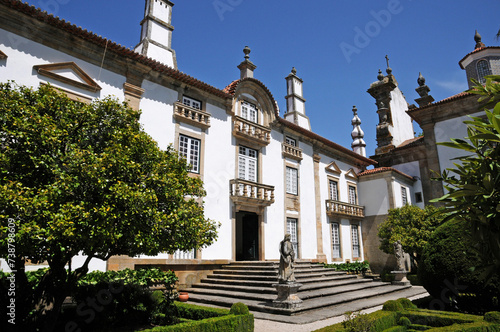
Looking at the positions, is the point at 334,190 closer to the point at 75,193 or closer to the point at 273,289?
the point at 273,289

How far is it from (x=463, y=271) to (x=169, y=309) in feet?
25.3

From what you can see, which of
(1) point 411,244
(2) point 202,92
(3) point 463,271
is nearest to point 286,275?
(3) point 463,271

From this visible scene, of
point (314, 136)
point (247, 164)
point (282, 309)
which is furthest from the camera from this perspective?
point (314, 136)

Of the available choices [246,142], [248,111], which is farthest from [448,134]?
[246,142]

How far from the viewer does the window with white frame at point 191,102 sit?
15.2 m

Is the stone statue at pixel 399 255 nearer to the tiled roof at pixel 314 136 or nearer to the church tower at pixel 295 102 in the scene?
the tiled roof at pixel 314 136

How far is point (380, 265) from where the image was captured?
2270 centimetres

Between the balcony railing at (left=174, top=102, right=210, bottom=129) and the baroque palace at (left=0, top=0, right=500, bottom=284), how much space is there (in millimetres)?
51

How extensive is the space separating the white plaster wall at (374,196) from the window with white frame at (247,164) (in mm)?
11288

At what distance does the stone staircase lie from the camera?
A: 1076 cm

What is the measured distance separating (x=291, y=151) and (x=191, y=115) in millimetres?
7205

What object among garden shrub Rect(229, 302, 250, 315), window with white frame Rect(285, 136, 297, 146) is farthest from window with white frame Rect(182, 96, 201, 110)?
garden shrub Rect(229, 302, 250, 315)

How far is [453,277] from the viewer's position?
8.66 meters

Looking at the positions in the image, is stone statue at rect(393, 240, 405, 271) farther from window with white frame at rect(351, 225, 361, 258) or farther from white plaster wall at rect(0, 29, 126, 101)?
white plaster wall at rect(0, 29, 126, 101)
